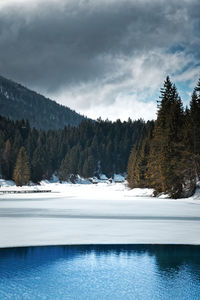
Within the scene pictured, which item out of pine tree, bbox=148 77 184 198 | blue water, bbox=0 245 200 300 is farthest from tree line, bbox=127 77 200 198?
blue water, bbox=0 245 200 300

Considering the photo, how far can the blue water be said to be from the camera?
877cm

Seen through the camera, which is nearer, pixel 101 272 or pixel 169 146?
pixel 101 272

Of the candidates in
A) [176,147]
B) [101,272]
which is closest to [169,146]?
[176,147]

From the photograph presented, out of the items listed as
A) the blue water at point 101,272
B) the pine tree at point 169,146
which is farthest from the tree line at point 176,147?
the blue water at point 101,272

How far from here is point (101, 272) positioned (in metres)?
10.7

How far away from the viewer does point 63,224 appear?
66.2 ft

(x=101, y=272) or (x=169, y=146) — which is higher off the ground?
(x=169, y=146)

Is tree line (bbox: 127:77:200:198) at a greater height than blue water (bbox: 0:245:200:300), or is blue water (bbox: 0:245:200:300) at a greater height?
tree line (bbox: 127:77:200:198)

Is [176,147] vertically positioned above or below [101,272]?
above

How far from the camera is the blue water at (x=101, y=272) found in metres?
8.77

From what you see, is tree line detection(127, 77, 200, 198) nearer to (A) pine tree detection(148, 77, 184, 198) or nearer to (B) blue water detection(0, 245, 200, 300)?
(A) pine tree detection(148, 77, 184, 198)

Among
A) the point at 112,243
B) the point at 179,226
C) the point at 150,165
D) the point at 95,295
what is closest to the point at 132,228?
the point at 179,226

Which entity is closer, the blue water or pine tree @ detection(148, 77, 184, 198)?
the blue water

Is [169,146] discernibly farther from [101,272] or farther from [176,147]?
[101,272]
